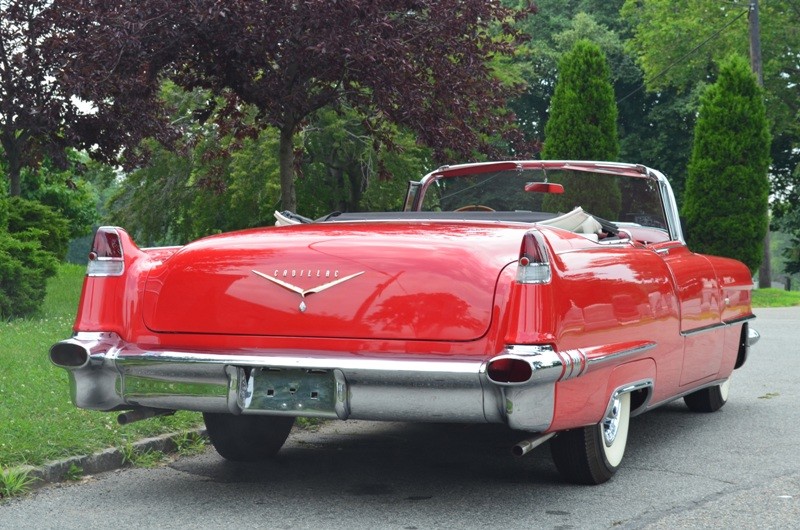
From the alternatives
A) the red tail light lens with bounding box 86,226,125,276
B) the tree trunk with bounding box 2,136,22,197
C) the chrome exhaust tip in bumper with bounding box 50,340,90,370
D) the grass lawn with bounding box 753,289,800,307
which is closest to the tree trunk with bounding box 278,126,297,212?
the tree trunk with bounding box 2,136,22,197

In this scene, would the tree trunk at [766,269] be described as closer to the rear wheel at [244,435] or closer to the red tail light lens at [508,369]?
the rear wheel at [244,435]

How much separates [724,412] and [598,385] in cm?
329

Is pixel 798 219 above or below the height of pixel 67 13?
below

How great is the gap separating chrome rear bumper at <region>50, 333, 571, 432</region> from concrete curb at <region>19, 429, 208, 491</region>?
0.55 metres

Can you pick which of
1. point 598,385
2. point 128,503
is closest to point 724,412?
point 598,385

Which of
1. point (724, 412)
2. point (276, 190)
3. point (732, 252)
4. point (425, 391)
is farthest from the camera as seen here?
point (276, 190)

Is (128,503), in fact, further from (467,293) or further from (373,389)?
(467,293)

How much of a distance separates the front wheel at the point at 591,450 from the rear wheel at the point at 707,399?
232 centimetres

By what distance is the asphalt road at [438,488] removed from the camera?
4.71 meters

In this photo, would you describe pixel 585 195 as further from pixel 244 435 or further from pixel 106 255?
pixel 106 255

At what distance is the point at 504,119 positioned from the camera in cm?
1602

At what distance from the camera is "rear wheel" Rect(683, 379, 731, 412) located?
769 cm

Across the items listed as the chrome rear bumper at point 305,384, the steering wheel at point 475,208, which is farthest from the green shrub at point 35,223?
the chrome rear bumper at point 305,384

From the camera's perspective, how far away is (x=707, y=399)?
25.4 feet
